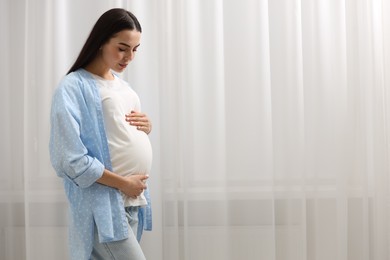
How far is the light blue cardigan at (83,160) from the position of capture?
67.7 inches

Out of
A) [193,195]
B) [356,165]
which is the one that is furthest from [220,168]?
[356,165]

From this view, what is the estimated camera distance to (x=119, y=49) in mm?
1881

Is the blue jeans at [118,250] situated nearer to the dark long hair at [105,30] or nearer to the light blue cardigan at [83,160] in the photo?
the light blue cardigan at [83,160]

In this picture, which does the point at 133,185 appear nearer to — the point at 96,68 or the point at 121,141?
the point at 121,141

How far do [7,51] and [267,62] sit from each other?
118 centimetres

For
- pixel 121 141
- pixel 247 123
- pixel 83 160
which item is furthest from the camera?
pixel 247 123

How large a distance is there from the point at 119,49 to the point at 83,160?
41 cm

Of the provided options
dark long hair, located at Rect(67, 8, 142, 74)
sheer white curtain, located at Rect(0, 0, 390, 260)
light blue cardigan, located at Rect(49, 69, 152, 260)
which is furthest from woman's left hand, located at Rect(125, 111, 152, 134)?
sheer white curtain, located at Rect(0, 0, 390, 260)

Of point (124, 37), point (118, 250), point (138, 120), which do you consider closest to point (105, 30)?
point (124, 37)

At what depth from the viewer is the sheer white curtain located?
243 centimetres

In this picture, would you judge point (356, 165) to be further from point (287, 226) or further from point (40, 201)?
point (40, 201)

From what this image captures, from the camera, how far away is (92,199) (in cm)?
179

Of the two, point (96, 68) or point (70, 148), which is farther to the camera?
point (96, 68)

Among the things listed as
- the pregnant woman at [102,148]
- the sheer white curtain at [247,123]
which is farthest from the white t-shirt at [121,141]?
the sheer white curtain at [247,123]
